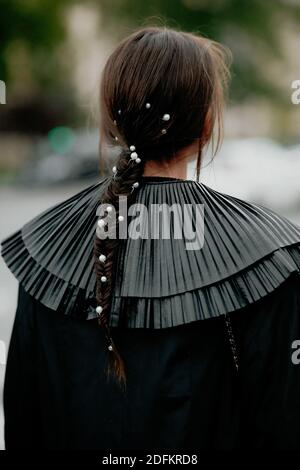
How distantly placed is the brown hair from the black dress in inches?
1.6

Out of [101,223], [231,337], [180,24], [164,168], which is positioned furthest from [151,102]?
[180,24]

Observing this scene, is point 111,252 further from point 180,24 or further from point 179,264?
point 180,24

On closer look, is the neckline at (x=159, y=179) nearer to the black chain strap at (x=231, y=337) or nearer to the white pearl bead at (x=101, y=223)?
the white pearl bead at (x=101, y=223)

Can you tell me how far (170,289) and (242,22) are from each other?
1307 cm

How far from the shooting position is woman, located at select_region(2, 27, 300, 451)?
1.22 m

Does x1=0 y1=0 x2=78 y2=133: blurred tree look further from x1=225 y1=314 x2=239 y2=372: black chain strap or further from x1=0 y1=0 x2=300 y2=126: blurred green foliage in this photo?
x1=225 y1=314 x2=239 y2=372: black chain strap

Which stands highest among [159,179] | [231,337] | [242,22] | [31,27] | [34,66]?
[242,22]

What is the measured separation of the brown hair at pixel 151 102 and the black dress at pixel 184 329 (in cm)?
4

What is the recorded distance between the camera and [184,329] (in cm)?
124

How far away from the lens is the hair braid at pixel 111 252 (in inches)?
49.2

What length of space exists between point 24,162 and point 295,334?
14.7 metres

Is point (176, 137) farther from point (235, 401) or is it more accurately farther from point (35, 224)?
point (235, 401)

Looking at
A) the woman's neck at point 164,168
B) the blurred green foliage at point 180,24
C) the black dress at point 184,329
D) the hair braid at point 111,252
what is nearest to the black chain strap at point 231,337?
the black dress at point 184,329

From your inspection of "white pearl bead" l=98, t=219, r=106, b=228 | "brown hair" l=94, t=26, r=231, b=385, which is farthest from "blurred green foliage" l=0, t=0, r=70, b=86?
"white pearl bead" l=98, t=219, r=106, b=228
